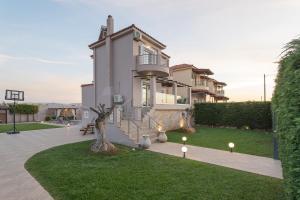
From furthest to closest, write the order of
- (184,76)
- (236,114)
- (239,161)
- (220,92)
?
Answer: (220,92)
(184,76)
(236,114)
(239,161)

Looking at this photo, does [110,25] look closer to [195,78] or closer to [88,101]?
[88,101]

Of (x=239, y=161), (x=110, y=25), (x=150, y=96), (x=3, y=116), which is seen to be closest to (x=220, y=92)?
(x=150, y=96)

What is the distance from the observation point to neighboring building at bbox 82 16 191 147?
14595mm

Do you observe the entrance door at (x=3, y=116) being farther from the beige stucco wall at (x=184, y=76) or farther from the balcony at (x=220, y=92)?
the balcony at (x=220, y=92)

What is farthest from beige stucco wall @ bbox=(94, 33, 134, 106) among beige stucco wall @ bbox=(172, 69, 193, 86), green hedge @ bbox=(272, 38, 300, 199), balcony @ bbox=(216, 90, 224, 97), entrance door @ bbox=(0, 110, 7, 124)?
balcony @ bbox=(216, 90, 224, 97)

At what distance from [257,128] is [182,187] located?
16.7 m

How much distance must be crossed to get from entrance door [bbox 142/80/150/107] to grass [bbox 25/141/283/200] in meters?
9.04

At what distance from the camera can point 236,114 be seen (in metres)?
19.8

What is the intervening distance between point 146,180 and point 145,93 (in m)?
11.7

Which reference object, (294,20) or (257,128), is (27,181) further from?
(257,128)

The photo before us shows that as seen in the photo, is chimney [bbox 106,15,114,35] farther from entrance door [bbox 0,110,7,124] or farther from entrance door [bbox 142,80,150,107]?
entrance door [bbox 0,110,7,124]

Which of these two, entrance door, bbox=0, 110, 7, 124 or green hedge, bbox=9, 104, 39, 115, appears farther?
green hedge, bbox=9, 104, 39, 115

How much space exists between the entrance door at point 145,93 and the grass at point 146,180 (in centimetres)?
904

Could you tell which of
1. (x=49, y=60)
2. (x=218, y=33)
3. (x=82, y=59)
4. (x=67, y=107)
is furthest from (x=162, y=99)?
A: (x=67, y=107)
